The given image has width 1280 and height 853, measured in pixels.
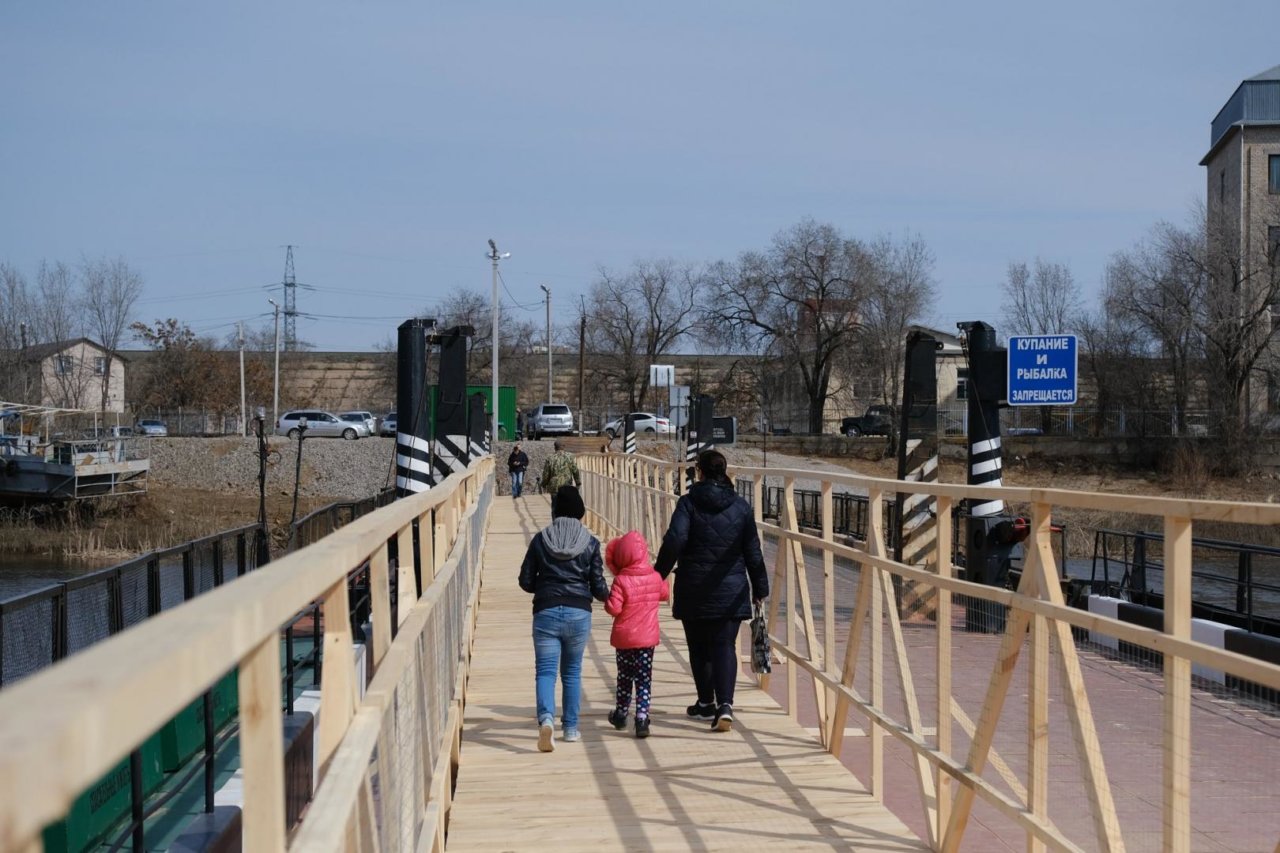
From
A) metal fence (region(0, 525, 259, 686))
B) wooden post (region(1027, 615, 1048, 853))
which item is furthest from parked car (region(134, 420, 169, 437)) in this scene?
wooden post (region(1027, 615, 1048, 853))

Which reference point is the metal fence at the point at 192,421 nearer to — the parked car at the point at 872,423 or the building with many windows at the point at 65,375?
the building with many windows at the point at 65,375

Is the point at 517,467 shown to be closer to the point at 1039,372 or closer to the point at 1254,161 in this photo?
the point at 1039,372

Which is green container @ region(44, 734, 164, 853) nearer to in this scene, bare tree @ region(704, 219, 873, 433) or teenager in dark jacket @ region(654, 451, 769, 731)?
teenager in dark jacket @ region(654, 451, 769, 731)

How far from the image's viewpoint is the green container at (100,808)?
6.09 meters

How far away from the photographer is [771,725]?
27.8ft

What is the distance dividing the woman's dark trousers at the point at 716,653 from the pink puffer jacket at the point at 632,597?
0.29 m

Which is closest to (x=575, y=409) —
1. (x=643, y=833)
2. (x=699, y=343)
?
(x=699, y=343)

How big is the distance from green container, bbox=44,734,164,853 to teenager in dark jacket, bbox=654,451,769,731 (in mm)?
3234

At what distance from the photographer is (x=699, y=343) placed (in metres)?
81.2

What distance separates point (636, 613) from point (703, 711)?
2.95 ft

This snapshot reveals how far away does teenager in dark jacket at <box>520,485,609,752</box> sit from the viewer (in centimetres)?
784

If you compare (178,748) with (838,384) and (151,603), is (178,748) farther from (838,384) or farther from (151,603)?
(838,384)

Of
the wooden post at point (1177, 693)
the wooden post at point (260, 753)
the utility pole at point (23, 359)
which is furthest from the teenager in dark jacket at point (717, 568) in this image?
the utility pole at point (23, 359)

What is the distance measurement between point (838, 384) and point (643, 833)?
7095 cm
